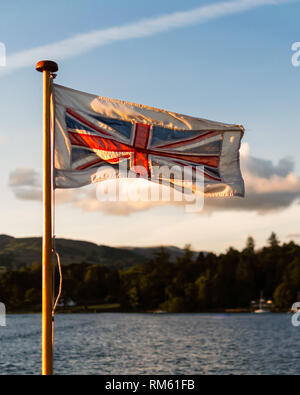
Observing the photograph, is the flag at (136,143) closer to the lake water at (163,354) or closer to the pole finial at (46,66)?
the pole finial at (46,66)

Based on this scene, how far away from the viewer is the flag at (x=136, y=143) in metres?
8.81

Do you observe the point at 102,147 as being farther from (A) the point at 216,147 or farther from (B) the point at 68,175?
(A) the point at 216,147

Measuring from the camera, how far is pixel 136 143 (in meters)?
9.42

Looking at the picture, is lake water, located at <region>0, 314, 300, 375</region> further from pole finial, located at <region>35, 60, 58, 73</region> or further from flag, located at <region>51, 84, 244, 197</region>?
pole finial, located at <region>35, 60, 58, 73</region>

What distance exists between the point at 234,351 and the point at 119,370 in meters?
26.3

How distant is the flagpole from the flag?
457 mm

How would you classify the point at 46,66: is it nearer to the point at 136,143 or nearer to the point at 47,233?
the point at 136,143

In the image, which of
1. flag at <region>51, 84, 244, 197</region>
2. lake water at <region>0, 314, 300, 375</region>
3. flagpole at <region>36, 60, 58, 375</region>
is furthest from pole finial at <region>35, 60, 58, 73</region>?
lake water at <region>0, 314, 300, 375</region>

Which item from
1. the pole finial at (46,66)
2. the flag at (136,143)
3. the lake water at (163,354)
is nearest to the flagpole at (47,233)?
the pole finial at (46,66)

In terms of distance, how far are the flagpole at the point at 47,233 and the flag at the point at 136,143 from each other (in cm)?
46

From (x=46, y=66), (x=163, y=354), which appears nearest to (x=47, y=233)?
(x=46, y=66)
